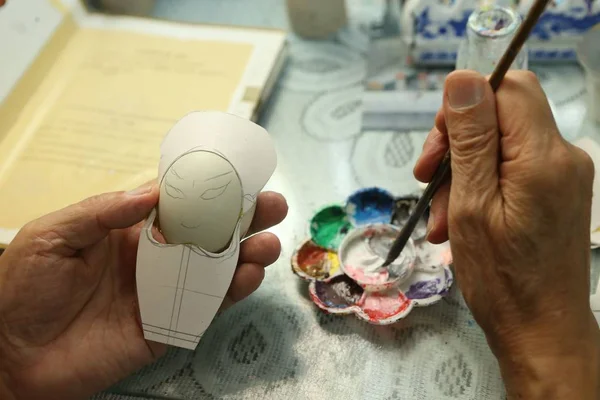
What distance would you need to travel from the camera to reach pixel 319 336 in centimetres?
63

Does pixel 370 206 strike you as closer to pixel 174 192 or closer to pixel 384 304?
pixel 384 304

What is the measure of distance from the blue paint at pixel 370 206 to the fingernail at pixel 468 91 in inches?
8.5

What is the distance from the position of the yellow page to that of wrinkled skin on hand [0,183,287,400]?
167mm

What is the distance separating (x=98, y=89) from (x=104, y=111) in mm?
48

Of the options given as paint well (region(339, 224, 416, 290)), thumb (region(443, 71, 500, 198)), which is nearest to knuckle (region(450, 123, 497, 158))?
thumb (region(443, 71, 500, 198))

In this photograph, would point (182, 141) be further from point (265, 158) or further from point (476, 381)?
point (476, 381)

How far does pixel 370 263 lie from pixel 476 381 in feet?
0.53

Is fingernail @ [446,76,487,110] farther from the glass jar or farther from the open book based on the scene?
the open book

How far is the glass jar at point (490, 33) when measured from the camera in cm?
69

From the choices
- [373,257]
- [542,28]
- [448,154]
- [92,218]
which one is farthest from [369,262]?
[542,28]

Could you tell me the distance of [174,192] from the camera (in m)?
0.53

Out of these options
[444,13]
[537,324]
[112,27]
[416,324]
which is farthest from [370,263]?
[112,27]

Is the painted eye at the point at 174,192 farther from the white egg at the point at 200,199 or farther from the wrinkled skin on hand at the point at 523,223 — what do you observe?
the wrinkled skin on hand at the point at 523,223

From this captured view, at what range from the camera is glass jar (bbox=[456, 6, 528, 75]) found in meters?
0.69
